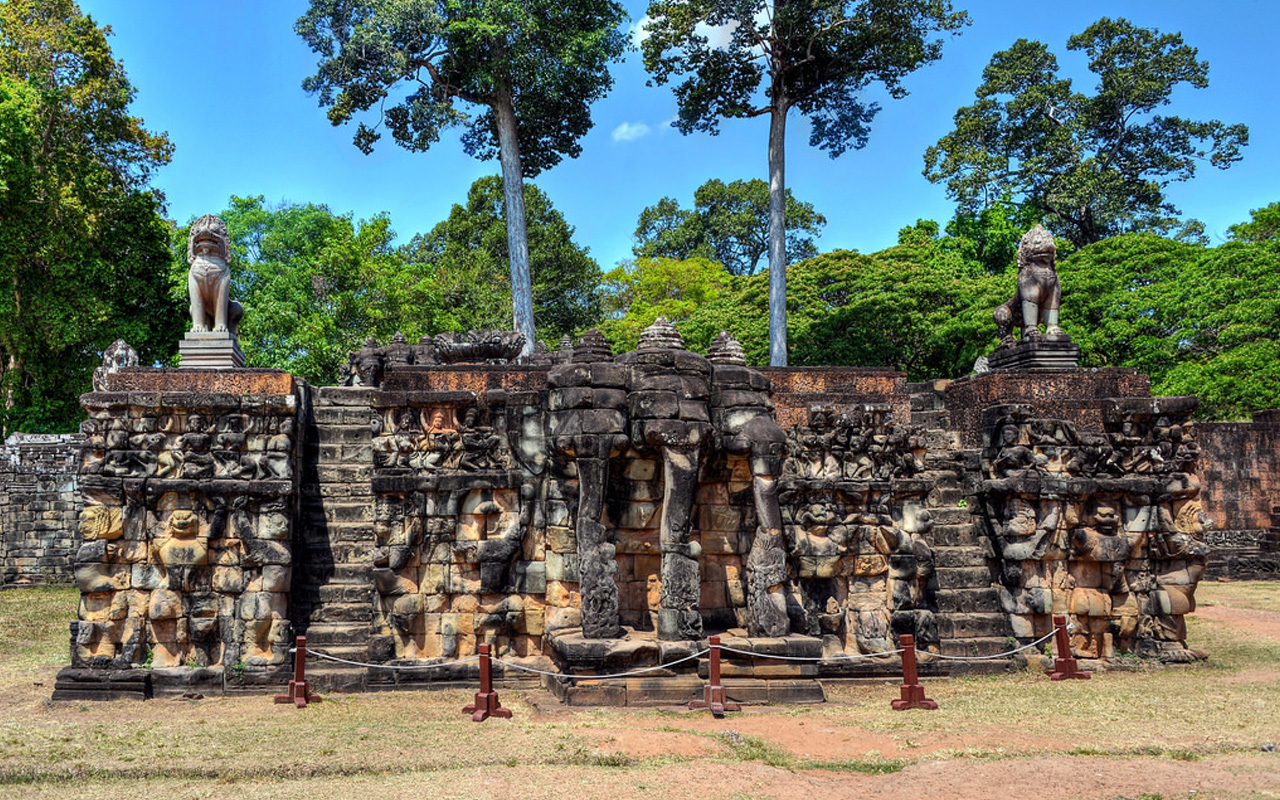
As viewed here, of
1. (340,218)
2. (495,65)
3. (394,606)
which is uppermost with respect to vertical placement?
(495,65)

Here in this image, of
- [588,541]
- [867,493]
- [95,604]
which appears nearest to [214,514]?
[95,604]

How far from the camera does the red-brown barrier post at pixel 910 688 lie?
8.75 metres

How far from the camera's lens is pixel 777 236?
2242 cm

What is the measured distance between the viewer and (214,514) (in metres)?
9.69

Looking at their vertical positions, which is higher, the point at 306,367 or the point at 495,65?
the point at 495,65

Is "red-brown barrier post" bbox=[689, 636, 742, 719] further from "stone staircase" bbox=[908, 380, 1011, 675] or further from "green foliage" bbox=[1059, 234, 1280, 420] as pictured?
"green foliage" bbox=[1059, 234, 1280, 420]

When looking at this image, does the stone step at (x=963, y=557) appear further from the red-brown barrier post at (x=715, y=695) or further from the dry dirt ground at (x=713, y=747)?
the red-brown barrier post at (x=715, y=695)

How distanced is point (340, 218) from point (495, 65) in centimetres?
792

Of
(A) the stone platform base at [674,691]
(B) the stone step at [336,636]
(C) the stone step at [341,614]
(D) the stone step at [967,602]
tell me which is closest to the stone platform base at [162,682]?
(B) the stone step at [336,636]

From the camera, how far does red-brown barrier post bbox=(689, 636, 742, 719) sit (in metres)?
8.47

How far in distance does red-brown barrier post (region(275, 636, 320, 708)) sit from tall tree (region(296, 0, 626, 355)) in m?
13.8

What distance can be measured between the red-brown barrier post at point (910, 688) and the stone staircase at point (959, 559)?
1.75 m

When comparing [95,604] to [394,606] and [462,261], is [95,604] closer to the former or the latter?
[394,606]

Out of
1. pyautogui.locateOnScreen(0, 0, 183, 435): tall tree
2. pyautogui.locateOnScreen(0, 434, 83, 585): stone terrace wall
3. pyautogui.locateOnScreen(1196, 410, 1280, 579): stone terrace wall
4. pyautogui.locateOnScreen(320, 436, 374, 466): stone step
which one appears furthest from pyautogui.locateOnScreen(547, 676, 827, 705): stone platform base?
pyautogui.locateOnScreen(0, 0, 183, 435): tall tree
